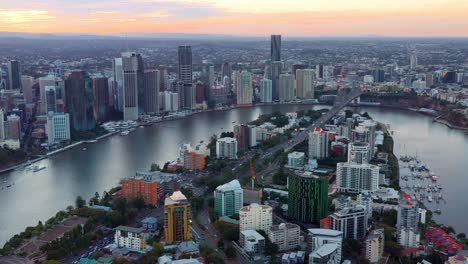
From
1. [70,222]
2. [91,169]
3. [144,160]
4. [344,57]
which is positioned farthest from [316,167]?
[344,57]

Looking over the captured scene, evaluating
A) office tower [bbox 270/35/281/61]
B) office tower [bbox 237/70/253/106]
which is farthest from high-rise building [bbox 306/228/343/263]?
office tower [bbox 270/35/281/61]

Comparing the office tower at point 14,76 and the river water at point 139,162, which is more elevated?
the office tower at point 14,76

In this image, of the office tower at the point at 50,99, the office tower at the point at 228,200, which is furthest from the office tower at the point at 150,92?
the office tower at the point at 228,200

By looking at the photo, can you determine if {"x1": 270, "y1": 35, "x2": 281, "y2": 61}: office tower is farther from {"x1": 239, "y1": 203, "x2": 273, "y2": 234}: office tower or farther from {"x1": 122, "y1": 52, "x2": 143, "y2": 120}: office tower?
{"x1": 239, "y1": 203, "x2": 273, "y2": 234}: office tower

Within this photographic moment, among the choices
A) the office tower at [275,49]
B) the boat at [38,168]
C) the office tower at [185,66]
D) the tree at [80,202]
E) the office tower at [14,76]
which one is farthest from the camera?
the office tower at [275,49]

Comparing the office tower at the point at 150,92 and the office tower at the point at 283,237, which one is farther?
the office tower at the point at 150,92

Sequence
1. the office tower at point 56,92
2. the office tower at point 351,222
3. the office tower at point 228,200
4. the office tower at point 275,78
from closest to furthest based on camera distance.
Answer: the office tower at point 351,222, the office tower at point 228,200, the office tower at point 56,92, the office tower at point 275,78

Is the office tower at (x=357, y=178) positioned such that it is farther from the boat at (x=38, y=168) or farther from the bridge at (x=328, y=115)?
the boat at (x=38, y=168)
